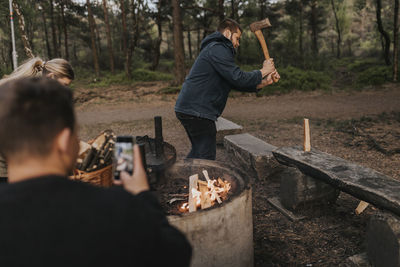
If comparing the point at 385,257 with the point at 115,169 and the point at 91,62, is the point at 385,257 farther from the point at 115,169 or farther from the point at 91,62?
the point at 91,62

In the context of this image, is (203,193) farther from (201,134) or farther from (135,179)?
(135,179)

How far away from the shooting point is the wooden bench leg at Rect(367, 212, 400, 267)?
2.37 m

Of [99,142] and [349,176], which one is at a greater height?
[99,142]

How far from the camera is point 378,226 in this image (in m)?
2.52

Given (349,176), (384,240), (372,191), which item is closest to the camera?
(384,240)

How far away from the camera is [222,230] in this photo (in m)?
2.38

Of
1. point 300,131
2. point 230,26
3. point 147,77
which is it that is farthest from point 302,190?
point 147,77

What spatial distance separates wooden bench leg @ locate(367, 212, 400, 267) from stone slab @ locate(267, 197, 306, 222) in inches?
43.3

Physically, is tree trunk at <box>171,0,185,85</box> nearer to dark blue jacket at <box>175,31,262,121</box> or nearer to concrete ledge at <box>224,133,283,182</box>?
concrete ledge at <box>224,133,283,182</box>

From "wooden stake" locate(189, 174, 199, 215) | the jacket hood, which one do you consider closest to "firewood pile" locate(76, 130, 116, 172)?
"wooden stake" locate(189, 174, 199, 215)

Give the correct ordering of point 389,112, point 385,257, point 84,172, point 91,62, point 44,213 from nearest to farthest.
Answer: point 44,213 → point 84,172 → point 385,257 → point 389,112 → point 91,62

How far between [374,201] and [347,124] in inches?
229

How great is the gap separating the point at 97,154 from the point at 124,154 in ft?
3.35

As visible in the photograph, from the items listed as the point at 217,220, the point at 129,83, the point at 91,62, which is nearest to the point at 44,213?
the point at 217,220
